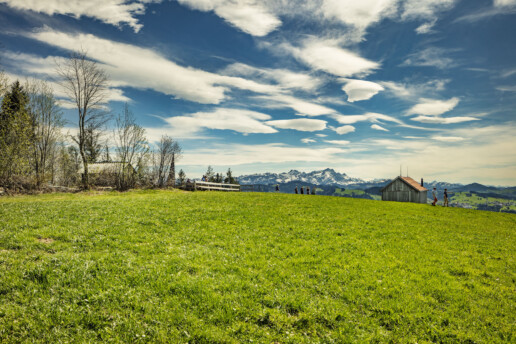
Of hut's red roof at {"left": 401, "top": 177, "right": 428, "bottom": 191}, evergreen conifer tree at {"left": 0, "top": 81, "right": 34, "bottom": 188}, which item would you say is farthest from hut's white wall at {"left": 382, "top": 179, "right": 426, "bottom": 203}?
evergreen conifer tree at {"left": 0, "top": 81, "right": 34, "bottom": 188}

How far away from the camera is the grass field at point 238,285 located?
7621 millimetres

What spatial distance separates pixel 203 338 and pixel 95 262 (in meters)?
6.94

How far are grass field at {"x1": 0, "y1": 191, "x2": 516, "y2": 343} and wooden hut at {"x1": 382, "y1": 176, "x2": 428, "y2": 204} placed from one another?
6253 cm

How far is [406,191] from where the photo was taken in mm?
75375

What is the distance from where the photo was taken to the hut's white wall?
241 ft

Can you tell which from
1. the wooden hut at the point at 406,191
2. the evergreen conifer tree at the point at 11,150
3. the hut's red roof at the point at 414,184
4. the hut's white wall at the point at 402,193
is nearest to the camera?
the evergreen conifer tree at the point at 11,150

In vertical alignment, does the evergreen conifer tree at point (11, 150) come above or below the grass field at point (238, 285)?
above

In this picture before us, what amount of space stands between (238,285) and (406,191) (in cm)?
7991

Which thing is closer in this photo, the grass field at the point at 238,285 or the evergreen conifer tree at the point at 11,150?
the grass field at the point at 238,285

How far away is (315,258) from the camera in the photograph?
13562 mm

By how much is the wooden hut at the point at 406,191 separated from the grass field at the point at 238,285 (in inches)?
2462

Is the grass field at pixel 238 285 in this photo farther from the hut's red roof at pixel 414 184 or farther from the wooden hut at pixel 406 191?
the wooden hut at pixel 406 191

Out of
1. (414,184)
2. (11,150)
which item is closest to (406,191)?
(414,184)

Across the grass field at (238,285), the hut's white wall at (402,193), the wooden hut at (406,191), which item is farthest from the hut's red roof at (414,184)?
the grass field at (238,285)
